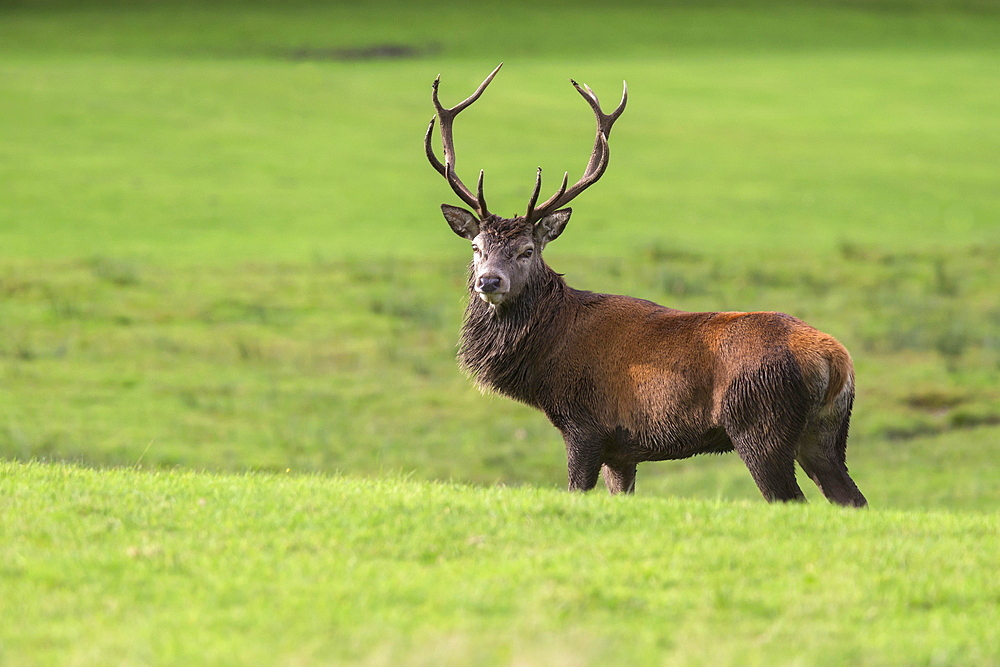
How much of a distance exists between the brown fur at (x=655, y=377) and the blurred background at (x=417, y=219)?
246 inches

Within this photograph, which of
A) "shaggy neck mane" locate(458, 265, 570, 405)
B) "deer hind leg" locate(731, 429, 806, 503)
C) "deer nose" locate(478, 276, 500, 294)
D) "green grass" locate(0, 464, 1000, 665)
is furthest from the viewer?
"shaggy neck mane" locate(458, 265, 570, 405)

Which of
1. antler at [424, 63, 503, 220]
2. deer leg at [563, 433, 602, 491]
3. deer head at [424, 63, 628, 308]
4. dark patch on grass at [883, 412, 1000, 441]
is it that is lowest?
dark patch on grass at [883, 412, 1000, 441]

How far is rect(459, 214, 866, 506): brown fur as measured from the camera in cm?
860

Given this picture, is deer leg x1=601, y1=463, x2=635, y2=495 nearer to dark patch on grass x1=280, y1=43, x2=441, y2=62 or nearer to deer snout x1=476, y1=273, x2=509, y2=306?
deer snout x1=476, y1=273, x2=509, y2=306

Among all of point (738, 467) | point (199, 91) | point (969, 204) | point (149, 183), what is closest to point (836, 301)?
point (738, 467)

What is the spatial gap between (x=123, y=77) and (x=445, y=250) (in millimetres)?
21366

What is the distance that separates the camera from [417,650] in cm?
529

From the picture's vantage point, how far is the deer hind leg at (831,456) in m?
8.88

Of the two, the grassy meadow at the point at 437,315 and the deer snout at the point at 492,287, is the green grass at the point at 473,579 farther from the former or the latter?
the deer snout at the point at 492,287

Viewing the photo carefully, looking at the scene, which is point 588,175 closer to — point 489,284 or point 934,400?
point 489,284

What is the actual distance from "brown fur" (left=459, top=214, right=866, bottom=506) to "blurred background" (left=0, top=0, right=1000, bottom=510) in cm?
624

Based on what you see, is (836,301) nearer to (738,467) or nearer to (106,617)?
(738,467)

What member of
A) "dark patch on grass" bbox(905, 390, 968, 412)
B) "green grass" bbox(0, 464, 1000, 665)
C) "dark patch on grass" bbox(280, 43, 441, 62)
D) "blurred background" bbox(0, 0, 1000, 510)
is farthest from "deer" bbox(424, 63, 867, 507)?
"dark patch on grass" bbox(280, 43, 441, 62)

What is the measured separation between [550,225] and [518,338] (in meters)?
1.02
